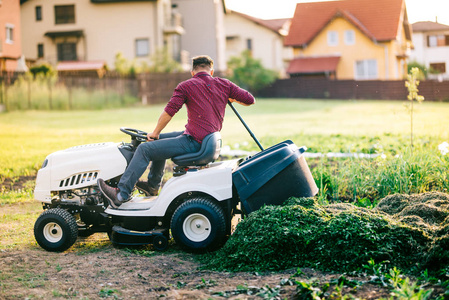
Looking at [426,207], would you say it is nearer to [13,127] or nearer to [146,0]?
[13,127]

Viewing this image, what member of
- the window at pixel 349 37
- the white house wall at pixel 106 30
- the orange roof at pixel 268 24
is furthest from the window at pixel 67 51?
the window at pixel 349 37

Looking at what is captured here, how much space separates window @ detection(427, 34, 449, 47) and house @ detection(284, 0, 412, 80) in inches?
852

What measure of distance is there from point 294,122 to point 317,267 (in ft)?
51.6

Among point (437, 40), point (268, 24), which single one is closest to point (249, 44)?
point (268, 24)

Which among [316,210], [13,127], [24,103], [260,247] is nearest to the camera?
[260,247]

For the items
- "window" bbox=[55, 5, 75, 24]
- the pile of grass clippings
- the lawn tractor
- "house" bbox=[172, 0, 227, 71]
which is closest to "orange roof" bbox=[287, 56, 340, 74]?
"house" bbox=[172, 0, 227, 71]

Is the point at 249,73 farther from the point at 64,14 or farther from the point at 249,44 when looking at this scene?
the point at 249,44

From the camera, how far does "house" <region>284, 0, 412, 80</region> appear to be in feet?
117

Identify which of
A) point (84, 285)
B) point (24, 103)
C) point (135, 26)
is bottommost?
point (84, 285)

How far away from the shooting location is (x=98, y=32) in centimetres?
3600

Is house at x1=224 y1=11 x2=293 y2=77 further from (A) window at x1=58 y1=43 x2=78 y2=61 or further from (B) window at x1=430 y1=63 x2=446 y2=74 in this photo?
(B) window at x1=430 y1=63 x2=446 y2=74

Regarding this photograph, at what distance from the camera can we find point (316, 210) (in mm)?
4637

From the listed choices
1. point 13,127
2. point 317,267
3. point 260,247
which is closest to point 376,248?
point 317,267

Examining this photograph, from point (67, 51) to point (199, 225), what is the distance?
3312cm
